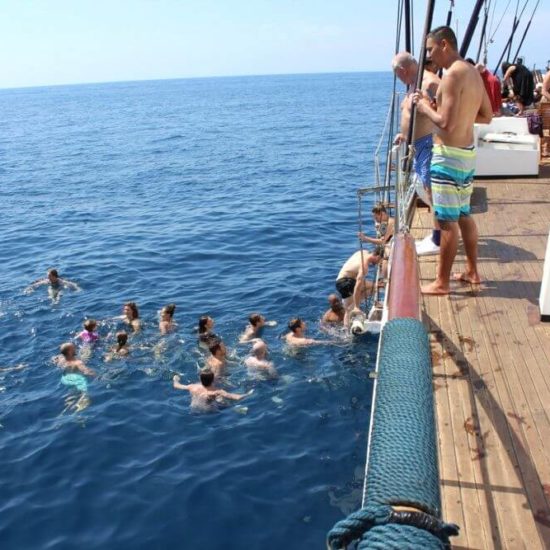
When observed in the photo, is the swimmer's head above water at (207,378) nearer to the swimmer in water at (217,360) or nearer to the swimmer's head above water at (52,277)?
Result: the swimmer in water at (217,360)

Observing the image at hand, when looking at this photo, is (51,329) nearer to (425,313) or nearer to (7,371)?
(7,371)

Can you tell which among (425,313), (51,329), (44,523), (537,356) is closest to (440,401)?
(537,356)

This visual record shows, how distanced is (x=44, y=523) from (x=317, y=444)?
10.7 ft

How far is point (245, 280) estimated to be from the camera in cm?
1505

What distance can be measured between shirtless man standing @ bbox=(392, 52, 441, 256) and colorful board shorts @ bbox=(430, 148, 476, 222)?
0.99 m

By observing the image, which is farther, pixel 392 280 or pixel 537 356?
pixel 537 356

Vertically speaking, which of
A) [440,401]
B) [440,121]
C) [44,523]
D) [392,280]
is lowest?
[44,523]

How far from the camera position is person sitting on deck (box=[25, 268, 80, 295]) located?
1425 cm

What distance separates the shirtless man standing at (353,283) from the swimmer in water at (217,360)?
2.28 meters

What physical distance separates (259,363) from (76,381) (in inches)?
113

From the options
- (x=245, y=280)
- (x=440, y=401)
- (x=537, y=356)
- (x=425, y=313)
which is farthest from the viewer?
(x=245, y=280)

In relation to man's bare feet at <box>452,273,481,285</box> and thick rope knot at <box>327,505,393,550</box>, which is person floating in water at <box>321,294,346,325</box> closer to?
man's bare feet at <box>452,273,481,285</box>

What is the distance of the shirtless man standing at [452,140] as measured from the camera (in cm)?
567

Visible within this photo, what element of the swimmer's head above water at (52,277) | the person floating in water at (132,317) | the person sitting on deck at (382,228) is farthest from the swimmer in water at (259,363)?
the swimmer's head above water at (52,277)
